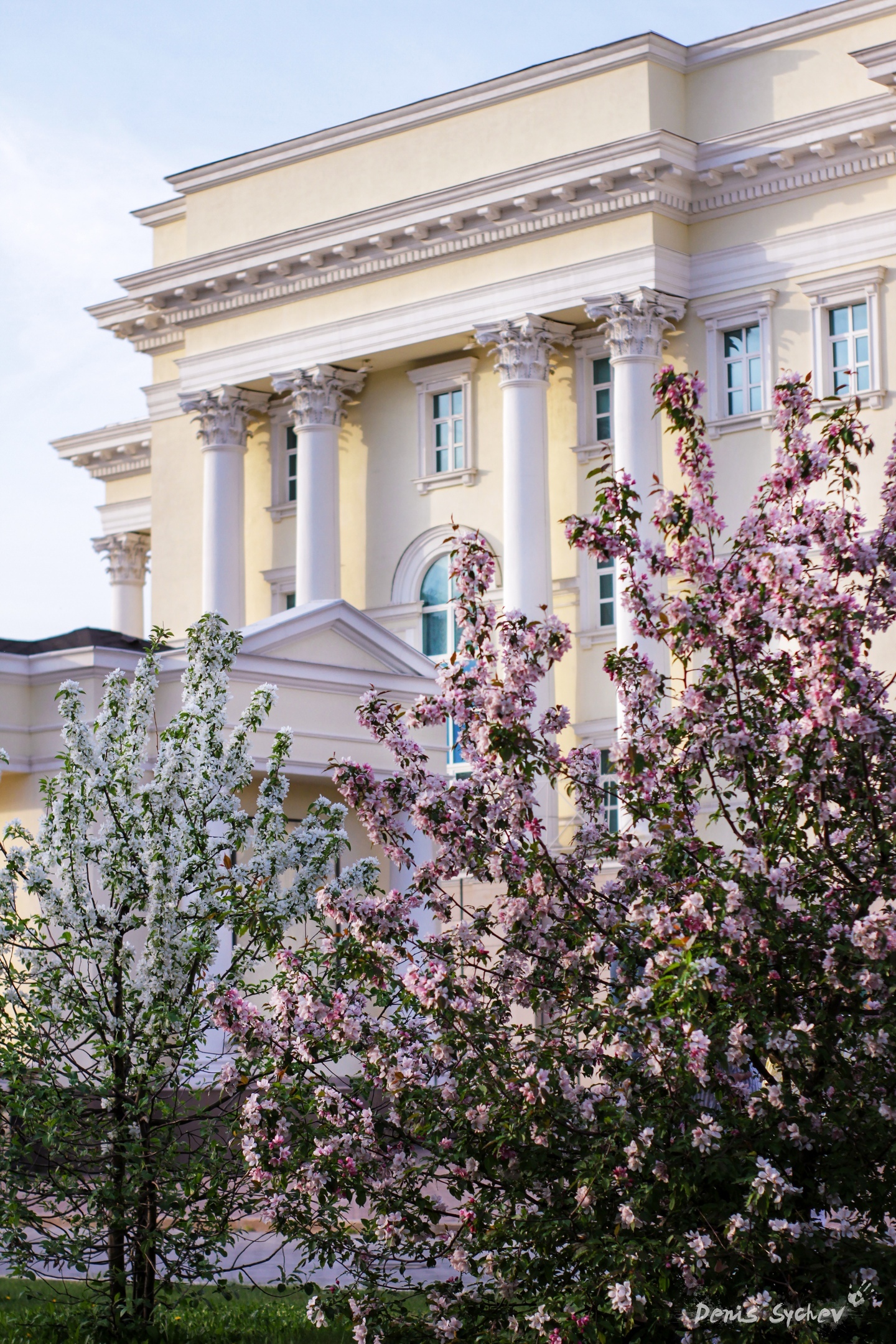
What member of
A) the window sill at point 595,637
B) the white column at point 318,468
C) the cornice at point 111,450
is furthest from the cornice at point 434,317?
the cornice at point 111,450

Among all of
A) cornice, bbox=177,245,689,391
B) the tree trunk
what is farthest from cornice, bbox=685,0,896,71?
the tree trunk

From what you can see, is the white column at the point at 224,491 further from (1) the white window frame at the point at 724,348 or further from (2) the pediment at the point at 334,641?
(2) the pediment at the point at 334,641

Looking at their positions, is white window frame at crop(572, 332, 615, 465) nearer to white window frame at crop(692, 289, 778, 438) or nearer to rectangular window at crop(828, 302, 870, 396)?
white window frame at crop(692, 289, 778, 438)

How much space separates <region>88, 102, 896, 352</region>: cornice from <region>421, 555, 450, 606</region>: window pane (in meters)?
5.35

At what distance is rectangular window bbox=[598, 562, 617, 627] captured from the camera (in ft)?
110

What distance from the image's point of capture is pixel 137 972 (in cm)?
904

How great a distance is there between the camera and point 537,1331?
6.86m

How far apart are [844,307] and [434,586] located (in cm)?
915

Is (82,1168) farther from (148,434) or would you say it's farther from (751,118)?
(148,434)

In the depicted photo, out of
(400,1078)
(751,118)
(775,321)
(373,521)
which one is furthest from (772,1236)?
(373,521)

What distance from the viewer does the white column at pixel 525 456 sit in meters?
33.0

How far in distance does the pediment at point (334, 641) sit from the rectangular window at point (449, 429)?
1708 centimetres

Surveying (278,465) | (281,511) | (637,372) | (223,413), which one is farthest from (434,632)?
(637,372)

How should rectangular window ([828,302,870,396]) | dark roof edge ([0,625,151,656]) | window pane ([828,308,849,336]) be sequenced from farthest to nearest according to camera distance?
window pane ([828,308,849,336]) < rectangular window ([828,302,870,396]) < dark roof edge ([0,625,151,656])
